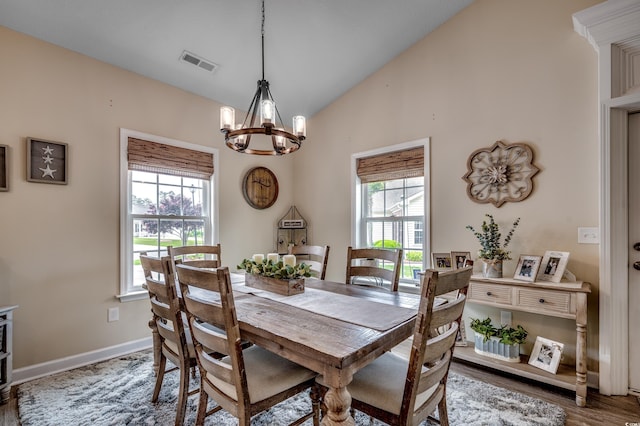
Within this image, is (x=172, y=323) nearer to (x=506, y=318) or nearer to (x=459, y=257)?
(x=459, y=257)

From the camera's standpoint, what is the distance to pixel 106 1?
90.7 inches

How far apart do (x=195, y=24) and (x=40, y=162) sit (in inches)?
66.5

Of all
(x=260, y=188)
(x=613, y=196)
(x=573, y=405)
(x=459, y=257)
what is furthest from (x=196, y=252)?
(x=613, y=196)

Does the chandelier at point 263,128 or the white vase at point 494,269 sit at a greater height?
the chandelier at point 263,128

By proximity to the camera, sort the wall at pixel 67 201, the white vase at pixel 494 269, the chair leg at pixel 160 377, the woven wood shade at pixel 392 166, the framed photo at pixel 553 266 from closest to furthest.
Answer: the chair leg at pixel 160 377 < the framed photo at pixel 553 266 < the wall at pixel 67 201 < the white vase at pixel 494 269 < the woven wood shade at pixel 392 166

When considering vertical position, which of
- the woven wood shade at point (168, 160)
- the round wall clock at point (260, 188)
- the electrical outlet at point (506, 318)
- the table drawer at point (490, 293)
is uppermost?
the woven wood shade at point (168, 160)

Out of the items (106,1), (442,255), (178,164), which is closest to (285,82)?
(178,164)

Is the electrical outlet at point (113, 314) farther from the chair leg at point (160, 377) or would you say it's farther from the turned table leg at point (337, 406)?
the turned table leg at point (337, 406)

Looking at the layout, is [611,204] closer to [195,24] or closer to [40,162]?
[195,24]

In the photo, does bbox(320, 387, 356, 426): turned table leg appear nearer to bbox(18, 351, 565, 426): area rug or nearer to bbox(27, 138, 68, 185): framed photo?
bbox(18, 351, 565, 426): area rug

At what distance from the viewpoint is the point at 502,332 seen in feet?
8.30

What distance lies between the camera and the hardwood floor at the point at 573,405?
1.93 metres

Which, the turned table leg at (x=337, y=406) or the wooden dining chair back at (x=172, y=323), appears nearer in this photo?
the turned table leg at (x=337, y=406)

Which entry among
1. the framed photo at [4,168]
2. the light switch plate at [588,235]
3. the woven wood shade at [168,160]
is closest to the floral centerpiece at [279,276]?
the woven wood shade at [168,160]
